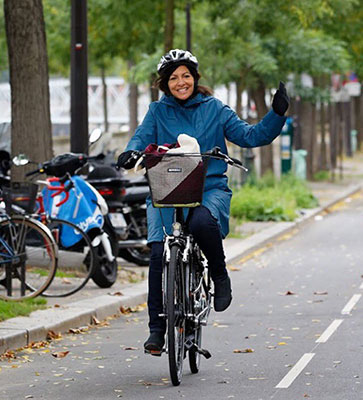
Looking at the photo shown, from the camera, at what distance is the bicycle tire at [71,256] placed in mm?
11500

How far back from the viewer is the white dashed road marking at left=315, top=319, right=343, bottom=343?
933cm

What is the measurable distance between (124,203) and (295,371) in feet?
21.1

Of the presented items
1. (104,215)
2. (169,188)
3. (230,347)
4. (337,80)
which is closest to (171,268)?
(169,188)

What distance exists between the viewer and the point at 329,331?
9742mm

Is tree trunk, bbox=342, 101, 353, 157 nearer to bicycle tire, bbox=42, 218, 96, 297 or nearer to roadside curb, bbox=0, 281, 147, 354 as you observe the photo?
bicycle tire, bbox=42, 218, 96, 297

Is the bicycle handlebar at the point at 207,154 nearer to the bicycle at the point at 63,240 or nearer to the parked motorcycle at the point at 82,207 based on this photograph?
the bicycle at the point at 63,240

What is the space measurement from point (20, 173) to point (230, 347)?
5.00 meters

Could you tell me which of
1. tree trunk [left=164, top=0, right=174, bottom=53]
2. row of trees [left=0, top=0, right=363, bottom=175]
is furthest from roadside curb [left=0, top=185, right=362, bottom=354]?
row of trees [left=0, top=0, right=363, bottom=175]

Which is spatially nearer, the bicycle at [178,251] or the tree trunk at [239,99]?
the bicycle at [178,251]

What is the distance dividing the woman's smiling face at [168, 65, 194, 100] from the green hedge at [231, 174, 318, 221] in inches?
548

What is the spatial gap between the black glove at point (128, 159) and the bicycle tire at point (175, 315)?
1.82ft

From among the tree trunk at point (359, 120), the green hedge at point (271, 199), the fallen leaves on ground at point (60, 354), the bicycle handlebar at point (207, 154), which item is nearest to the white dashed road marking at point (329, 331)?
the fallen leaves on ground at point (60, 354)

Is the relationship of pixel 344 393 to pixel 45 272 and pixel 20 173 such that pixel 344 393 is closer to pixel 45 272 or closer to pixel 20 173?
pixel 45 272

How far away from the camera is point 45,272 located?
11133mm
